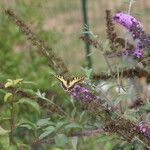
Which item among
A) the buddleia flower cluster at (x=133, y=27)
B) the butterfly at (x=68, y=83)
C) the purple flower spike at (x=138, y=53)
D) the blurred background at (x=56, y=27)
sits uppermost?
the buddleia flower cluster at (x=133, y=27)

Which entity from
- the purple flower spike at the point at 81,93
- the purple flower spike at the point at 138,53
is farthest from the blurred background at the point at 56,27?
the purple flower spike at the point at 81,93

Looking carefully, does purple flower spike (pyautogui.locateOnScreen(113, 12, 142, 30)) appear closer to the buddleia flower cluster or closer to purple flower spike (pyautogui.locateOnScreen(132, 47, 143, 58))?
the buddleia flower cluster

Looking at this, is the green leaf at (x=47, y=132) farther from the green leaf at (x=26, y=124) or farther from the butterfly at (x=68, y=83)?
the butterfly at (x=68, y=83)

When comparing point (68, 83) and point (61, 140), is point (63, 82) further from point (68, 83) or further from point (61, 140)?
point (61, 140)

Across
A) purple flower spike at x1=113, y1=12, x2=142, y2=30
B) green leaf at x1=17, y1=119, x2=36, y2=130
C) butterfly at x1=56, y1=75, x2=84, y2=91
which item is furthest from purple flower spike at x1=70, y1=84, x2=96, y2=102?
green leaf at x1=17, y1=119, x2=36, y2=130

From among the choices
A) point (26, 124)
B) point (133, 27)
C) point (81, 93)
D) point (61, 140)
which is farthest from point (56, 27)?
point (81, 93)

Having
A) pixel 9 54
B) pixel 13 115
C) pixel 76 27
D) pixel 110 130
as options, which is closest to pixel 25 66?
pixel 9 54

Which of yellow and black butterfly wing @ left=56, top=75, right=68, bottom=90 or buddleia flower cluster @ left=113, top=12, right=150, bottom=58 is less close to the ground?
buddleia flower cluster @ left=113, top=12, right=150, bottom=58
